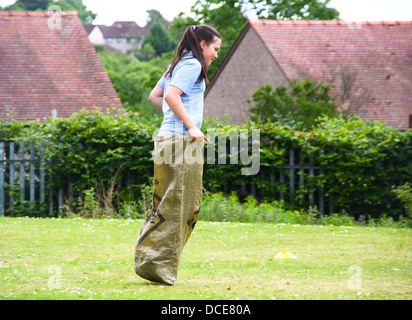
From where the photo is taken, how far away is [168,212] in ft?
14.7

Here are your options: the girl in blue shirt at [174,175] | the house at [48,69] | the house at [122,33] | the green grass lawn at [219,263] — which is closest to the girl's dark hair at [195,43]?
the girl in blue shirt at [174,175]

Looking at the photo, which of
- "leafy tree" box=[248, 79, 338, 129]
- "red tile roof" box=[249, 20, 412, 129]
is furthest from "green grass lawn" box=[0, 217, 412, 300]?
"red tile roof" box=[249, 20, 412, 129]

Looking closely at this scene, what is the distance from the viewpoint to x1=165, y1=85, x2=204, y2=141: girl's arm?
4.34m

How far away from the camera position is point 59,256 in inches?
226

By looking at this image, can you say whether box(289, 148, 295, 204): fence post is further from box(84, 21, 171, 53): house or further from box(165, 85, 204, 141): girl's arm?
box(84, 21, 171, 53): house

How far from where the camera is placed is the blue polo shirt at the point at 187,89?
439cm

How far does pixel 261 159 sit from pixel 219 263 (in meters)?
4.79

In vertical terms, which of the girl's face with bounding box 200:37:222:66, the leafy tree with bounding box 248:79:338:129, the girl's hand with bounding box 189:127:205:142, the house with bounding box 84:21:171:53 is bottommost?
the leafy tree with bounding box 248:79:338:129

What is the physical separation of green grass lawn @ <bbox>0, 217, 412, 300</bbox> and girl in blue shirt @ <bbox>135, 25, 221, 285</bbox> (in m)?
0.23

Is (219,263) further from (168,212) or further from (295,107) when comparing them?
(295,107)

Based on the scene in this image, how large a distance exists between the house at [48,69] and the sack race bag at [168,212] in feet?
44.5

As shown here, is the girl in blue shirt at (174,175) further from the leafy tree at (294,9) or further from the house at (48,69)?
the leafy tree at (294,9)
